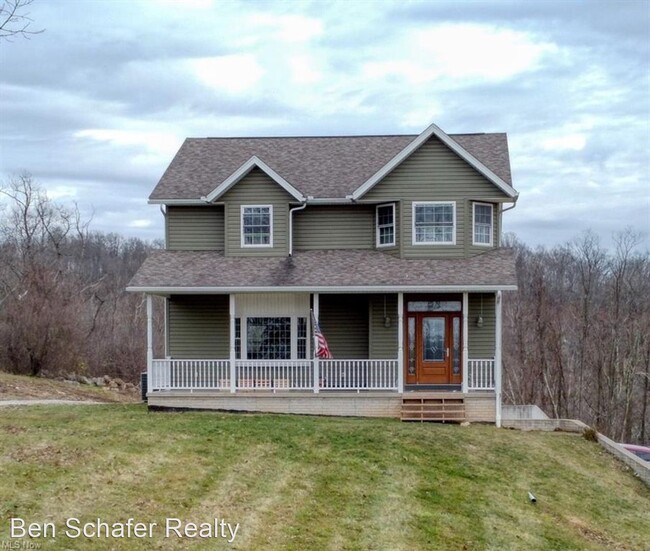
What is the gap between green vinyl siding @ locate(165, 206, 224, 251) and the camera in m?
23.6

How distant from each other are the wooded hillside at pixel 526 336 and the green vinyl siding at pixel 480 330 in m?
18.6

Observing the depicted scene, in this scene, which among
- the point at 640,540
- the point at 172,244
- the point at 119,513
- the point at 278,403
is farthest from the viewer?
the point at 172,244

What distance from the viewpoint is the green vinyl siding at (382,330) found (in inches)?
877

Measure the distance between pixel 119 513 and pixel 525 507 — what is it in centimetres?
729

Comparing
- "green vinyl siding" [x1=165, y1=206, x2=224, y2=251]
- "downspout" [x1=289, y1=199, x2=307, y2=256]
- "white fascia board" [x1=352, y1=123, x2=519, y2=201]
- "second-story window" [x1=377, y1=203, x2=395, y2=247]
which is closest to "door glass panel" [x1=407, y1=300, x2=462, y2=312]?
"second-story window" [x1=377, y1=203, x2=395, y2=247]

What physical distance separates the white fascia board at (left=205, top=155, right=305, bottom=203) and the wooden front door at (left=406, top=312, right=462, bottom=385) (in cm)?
471

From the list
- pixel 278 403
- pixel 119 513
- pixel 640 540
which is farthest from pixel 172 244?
pixel 640 540

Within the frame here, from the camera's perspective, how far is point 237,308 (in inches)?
890

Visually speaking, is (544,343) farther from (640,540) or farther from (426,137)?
(640,540)

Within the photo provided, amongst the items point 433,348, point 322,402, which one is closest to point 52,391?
point 322,402

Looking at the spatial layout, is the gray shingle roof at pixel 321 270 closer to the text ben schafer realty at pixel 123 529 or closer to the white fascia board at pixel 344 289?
the white fascia board at pixel 344 289

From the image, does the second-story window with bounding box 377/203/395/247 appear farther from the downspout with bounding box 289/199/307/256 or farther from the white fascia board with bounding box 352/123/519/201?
the downspout with bounding box 289/199/307/256

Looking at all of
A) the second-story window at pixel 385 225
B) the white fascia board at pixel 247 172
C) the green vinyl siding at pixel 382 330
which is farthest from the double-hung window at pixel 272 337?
the white fascia board at pixel 247 172

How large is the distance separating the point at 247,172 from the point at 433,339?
692cm
